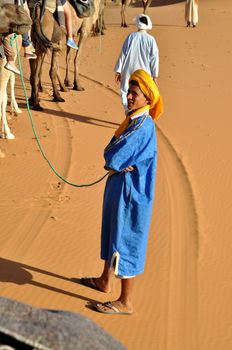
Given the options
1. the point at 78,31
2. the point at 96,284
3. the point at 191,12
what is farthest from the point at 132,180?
the point at 191,12

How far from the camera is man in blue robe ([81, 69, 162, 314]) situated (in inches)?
→ 200

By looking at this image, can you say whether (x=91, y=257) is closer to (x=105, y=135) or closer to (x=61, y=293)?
(x=61, y=293)

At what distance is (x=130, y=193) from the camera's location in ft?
17.0

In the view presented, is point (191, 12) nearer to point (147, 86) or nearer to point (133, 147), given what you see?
point (147, 86)

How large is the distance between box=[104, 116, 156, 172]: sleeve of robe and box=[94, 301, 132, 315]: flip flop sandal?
1.23m

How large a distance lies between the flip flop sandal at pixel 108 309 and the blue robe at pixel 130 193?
408 mm

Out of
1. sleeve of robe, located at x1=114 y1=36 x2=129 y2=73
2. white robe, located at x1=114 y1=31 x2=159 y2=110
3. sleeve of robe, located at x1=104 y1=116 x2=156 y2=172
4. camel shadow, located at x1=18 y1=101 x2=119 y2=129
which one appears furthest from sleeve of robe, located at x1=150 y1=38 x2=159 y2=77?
sleeve of robe, located at x1=104 y1=116 x2=156 y2=172

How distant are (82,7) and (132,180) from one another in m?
8.88

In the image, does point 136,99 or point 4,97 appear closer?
point 136,99

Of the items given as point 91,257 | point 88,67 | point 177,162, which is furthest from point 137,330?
point 88,67

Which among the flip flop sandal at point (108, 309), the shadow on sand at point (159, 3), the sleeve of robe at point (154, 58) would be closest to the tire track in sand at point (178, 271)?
the flip flop sandal at point (108, 309)

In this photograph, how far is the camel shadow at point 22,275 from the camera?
5.99 metres

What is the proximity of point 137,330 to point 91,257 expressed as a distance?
1377 mm

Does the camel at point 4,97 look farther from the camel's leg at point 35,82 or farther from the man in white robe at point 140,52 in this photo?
the camel's leg at point 35,82
